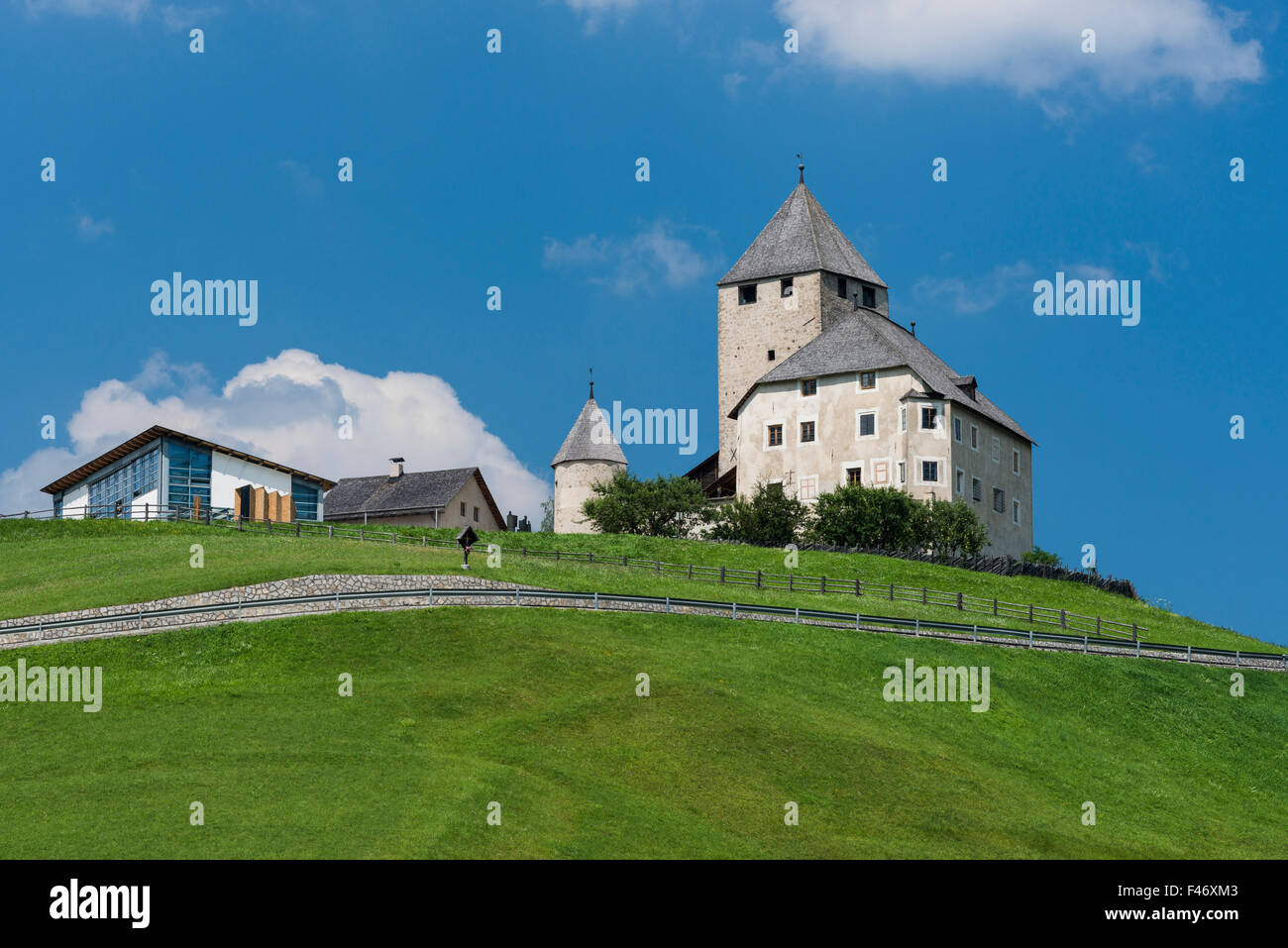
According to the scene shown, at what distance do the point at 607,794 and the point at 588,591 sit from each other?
893 inches

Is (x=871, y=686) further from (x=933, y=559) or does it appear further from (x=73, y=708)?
(x=933, y=559)

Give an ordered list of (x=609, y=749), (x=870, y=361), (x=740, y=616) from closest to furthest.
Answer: (x=609, y=749) → (x=740, y=616) → (x=870, y=361)

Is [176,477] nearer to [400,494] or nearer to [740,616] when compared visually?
[400,494]

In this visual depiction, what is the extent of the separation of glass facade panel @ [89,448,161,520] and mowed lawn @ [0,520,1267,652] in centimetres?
706

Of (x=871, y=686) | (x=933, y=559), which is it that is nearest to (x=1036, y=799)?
(x=871, y=686)

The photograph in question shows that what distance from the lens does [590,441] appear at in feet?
323

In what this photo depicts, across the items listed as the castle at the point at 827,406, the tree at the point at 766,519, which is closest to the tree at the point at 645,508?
the tree at the point at 766,519

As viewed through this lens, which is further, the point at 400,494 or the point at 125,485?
the point at 400,494

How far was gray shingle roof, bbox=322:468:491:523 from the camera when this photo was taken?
319 ft

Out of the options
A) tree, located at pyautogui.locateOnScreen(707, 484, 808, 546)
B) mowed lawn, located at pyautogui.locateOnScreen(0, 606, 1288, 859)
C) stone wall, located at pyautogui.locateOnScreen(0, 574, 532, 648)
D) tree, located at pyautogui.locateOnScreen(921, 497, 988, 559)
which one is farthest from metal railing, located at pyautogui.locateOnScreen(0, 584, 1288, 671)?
tree, located at pyautogui.locateOnScreen(707, 484, 808, 546)

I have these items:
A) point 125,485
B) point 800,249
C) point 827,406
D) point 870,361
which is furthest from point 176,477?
point 800,249

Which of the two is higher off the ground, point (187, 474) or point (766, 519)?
point (187, 474)

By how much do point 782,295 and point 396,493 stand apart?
30.1 metres

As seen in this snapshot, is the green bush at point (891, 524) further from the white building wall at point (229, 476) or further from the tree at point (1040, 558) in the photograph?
the white building wall at point (229, 476)
